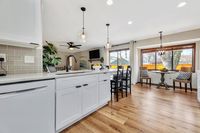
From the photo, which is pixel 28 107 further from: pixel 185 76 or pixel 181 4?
pixel 185 76

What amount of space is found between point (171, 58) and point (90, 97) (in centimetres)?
502

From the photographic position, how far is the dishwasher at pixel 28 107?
0.99 meters

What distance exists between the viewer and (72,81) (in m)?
1.67

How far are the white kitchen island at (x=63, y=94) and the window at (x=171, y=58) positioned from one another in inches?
166

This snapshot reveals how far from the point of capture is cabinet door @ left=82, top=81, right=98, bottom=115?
75.7 inches

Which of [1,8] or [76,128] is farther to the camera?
[76,128]

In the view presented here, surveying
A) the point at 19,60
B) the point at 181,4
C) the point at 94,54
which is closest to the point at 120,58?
the point at 94,54

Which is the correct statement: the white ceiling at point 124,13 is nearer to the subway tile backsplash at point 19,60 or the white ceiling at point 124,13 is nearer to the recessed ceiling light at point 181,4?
the recessed ceiling light at point 181,4

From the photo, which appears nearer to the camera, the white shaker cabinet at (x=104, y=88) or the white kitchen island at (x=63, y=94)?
the white kitchen island at (x=63, y=94)

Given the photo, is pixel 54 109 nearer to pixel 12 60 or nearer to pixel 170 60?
pixel 12 60

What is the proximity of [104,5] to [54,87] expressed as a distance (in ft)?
7.05

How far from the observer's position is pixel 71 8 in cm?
257

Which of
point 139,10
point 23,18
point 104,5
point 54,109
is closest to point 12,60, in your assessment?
point 23,18

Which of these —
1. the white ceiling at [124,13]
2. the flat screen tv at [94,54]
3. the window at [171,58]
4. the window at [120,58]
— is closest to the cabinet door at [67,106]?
the white ceiling at [124,13]
